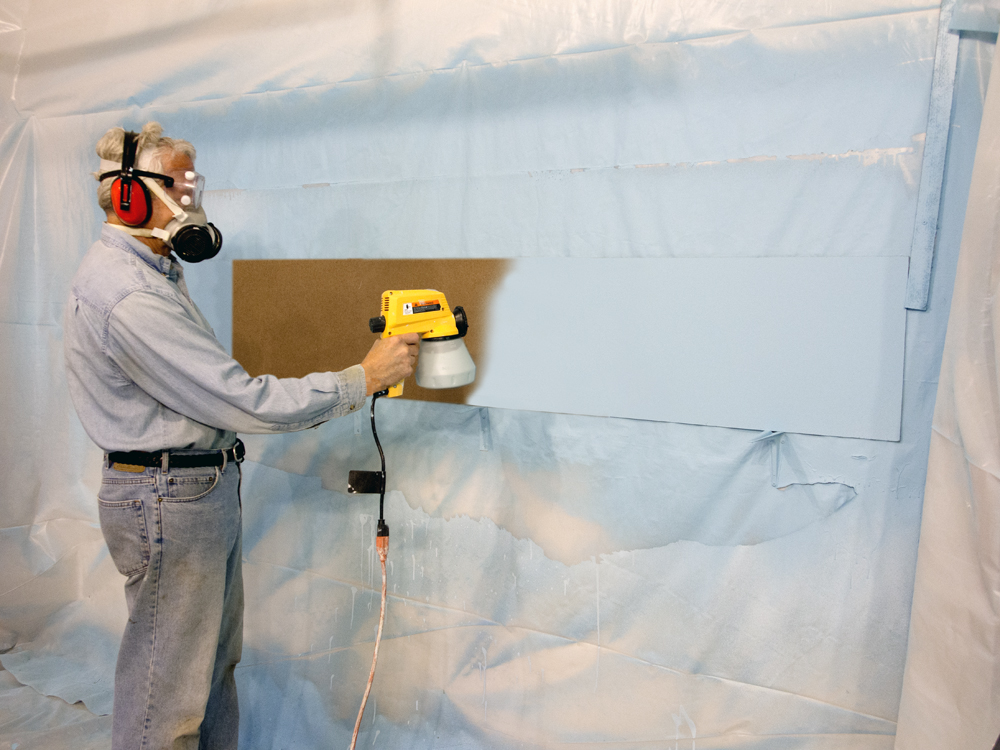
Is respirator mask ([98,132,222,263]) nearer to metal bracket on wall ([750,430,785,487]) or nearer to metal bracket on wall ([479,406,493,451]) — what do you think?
metal bracket on wall ([479,406,493,451])

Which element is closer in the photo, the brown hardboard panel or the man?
the man

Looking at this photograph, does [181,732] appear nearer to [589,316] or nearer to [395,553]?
[395,553]

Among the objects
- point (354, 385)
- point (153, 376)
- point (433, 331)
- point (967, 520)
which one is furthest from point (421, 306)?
point (967, 520)

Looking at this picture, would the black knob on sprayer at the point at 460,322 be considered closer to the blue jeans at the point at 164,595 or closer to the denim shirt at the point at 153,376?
the denim shirt at the point at 153,376

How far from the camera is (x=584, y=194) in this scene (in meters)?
1.52

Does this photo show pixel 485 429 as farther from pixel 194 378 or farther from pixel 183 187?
pixel 183 187

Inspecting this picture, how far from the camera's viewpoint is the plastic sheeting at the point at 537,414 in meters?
1.33

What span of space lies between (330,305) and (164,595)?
777mm

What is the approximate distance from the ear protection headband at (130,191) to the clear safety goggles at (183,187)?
0.02 m

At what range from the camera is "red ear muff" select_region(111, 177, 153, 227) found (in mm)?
1340

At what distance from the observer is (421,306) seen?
1441 millimetres

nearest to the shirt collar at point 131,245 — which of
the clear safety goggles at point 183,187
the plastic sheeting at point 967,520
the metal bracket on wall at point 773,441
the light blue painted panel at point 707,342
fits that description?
the clear safety goggles at point 183,187

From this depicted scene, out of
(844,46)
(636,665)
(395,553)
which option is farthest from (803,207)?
(395,553)

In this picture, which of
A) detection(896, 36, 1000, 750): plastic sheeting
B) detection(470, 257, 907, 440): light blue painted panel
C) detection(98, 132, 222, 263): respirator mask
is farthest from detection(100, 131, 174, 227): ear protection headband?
detection(896, 36, 1000, 750): plastic sheeting
